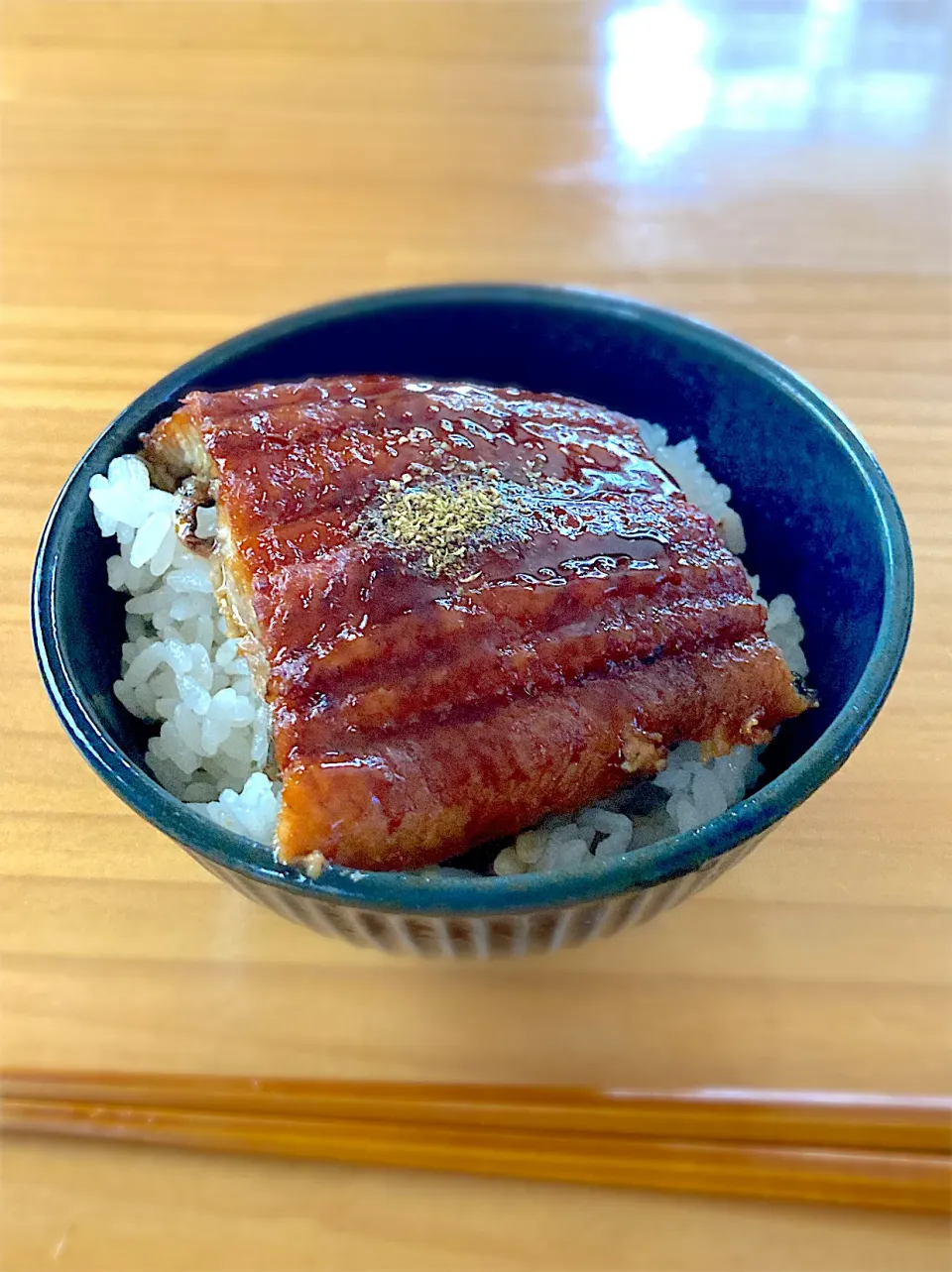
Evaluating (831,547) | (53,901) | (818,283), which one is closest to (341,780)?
(53,901)

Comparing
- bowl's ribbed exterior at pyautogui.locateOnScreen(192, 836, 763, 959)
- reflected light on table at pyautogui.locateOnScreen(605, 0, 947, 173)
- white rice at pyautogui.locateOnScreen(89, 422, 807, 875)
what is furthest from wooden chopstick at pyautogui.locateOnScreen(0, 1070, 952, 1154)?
reflected light on table at pyautogui.locateOnScreen(605, 0, 947, 173)

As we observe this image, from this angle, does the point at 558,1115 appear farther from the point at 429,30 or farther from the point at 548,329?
the point at 429,30

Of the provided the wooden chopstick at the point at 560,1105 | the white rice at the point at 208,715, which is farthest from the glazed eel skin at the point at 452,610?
the wooden chopstick at the point at 560,1105

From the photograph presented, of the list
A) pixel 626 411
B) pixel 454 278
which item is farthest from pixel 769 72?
pixel 626 411

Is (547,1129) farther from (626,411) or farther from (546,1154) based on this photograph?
(626,411)

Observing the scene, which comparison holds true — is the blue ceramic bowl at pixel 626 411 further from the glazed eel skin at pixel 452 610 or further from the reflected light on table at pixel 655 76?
the reflected light on table at pixel 655 76

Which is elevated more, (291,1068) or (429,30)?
(429,30)
